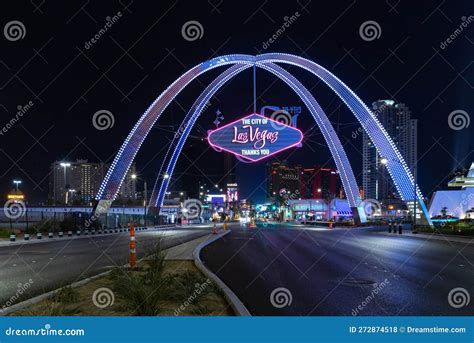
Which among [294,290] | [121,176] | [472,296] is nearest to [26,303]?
[294,290]

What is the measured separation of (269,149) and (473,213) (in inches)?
1201

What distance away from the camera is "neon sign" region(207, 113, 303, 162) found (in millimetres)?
50812

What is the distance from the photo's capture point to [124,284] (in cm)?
1036
